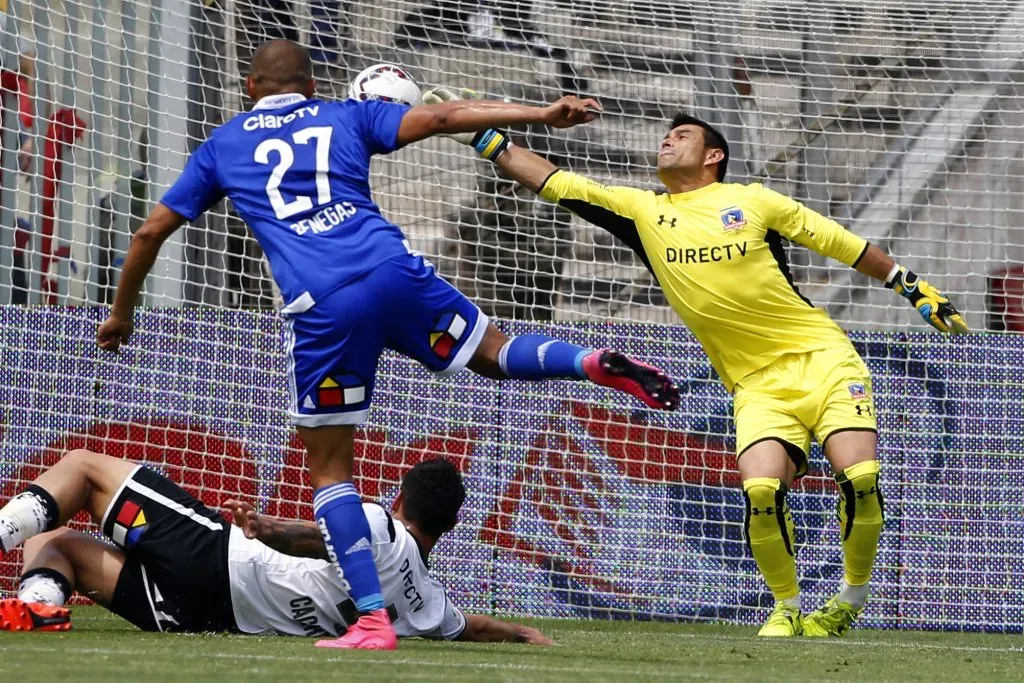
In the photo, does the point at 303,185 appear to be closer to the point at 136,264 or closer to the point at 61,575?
the point at 136,264

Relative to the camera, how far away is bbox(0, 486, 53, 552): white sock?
17.7 feet

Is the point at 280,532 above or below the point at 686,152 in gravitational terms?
below

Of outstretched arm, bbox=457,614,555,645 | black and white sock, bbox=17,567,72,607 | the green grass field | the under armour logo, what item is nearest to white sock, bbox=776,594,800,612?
the green grass field

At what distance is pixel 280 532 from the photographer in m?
5.11

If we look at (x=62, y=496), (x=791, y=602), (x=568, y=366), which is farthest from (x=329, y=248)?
(x=791, y=602)

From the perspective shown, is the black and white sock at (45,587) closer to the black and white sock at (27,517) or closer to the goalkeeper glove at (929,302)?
the black and white sock at (27,517)

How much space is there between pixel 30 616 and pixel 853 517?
3.43 m

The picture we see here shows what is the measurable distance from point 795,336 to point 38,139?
449cm

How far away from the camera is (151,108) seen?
900 cm

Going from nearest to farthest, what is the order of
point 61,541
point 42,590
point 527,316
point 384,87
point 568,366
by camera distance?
point 568,366, point 42,590, point 61,541, point 384,87, point 527,316

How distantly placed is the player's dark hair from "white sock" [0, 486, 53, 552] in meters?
1.73

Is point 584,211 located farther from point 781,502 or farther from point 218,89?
point 218,89

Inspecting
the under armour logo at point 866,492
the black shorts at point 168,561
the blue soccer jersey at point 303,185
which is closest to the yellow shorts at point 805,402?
the under armour logo at point 866,492

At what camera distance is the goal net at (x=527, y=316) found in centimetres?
833
